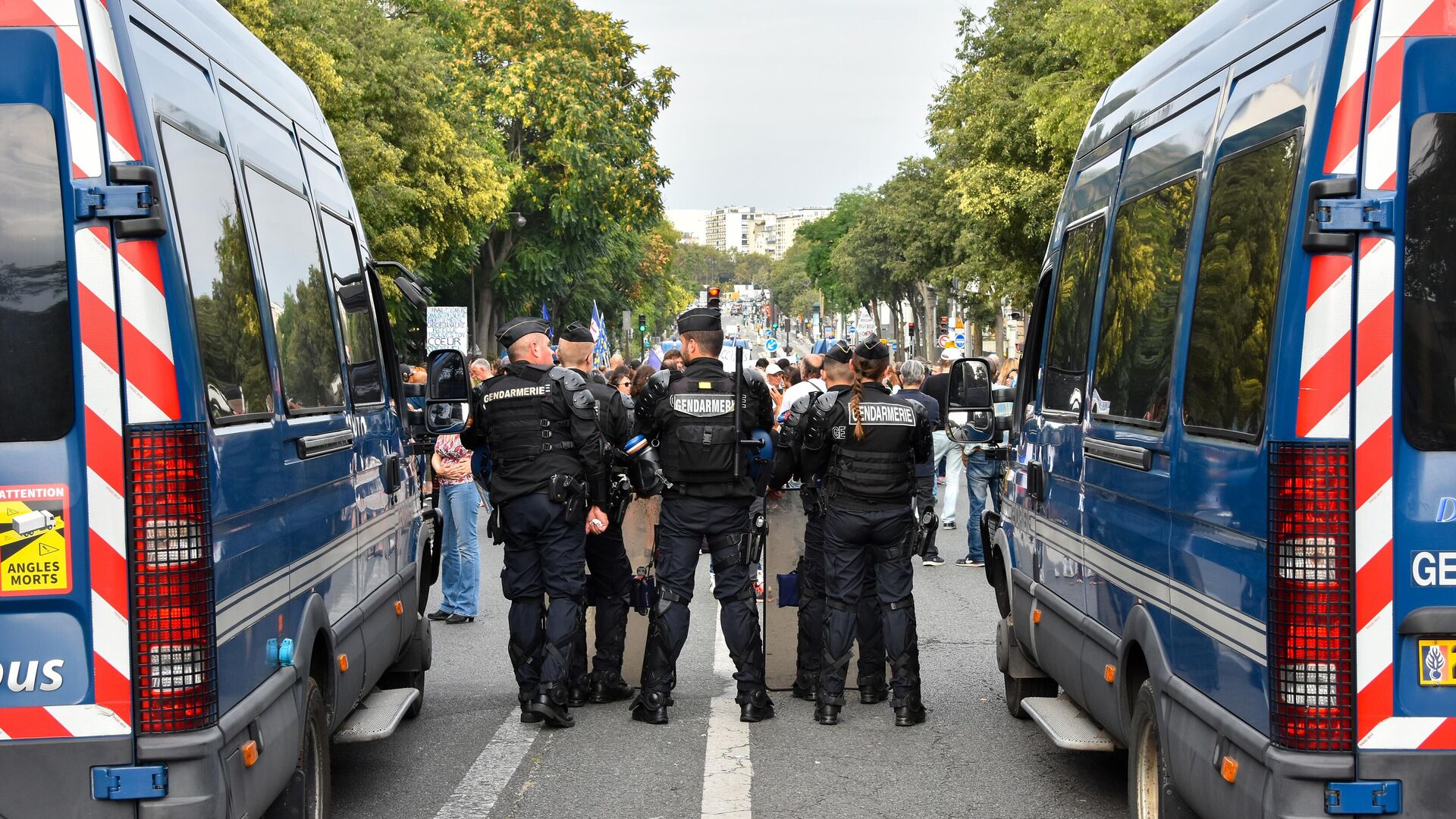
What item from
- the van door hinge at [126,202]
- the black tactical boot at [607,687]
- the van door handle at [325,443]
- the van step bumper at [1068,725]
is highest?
the van door hinge at [126,202]

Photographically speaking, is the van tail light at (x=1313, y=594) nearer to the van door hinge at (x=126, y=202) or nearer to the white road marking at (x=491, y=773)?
the van door hinge at (x=126, y=202)

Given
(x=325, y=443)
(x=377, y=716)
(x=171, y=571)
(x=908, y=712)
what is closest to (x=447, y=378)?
(x=377, y=716)

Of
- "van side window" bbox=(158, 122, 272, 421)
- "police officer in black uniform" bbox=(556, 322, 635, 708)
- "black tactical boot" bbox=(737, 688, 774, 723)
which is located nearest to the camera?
"van side window" bbox=(158, 122, 272, 421)

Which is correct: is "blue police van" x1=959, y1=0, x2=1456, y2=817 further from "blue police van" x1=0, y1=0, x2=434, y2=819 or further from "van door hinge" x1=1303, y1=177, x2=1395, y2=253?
"blue police van" x1=0, y1=0, x2=434, y2=819

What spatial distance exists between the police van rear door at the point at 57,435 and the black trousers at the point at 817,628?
4517 millimetres

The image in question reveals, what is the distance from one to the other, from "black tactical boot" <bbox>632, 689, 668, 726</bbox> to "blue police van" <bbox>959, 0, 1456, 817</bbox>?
10.2 ft

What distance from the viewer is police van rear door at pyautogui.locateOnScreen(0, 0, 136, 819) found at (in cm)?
372

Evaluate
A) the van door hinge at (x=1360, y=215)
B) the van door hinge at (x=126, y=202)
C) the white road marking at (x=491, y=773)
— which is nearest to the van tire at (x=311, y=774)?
the white road marking at (x=491, y=773)

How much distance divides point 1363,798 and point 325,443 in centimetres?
332

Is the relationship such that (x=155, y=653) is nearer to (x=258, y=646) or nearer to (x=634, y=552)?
(x=258, y=646)

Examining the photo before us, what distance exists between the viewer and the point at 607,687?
26.7ft

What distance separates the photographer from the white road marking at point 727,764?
20.1 ft

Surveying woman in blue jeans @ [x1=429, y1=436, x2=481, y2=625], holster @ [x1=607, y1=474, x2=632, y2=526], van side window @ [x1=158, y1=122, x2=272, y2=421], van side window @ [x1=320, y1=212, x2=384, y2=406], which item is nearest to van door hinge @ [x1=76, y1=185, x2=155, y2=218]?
van side window @ [x1=158, y1=122, x2=272, y2=421]

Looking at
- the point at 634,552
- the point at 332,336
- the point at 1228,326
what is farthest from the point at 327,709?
the point at 634,552
